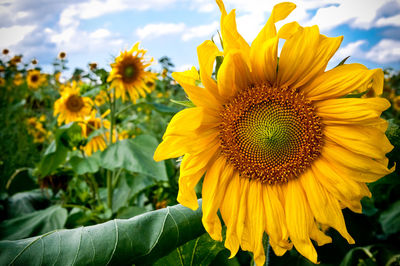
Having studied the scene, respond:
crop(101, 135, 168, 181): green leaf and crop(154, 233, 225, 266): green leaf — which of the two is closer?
crop(154, 233, 225, 266): green leaf

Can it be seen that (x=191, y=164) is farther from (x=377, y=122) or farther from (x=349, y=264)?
(x=349, y=264)

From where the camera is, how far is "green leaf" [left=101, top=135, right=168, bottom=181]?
1.85 meters

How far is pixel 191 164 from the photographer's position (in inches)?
32.6

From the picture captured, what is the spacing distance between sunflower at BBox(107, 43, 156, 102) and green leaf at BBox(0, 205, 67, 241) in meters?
1.07

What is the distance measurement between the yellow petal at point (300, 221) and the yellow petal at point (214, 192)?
19 centimetres

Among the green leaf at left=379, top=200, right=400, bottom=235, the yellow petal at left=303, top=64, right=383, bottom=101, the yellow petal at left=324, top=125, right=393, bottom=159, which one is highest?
the yellow petal at left=303, top=64, right=383, bottom=101

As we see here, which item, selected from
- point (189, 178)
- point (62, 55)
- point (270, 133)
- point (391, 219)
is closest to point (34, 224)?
point (189, 178)

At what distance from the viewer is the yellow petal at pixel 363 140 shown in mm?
752

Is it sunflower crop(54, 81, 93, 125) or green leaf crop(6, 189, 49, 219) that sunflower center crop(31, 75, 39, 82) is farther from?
green leaf crop(6, 189, 49, 219)

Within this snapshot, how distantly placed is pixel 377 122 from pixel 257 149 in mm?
355

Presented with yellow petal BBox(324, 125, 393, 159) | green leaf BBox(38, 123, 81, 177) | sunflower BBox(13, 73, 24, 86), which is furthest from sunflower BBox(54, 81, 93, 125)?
sunflower BBox(13, 73, 24, 86)

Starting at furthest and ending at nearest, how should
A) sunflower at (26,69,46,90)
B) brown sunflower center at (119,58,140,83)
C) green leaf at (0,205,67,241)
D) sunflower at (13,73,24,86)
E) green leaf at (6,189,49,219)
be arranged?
sunflower at (13,73,24,86)
sunflower at (26,69,46,90)
brown sunflower center at (119,58,140,83)
green leaf at (6,189,49,219)
green leaf at (0,205,67,241)

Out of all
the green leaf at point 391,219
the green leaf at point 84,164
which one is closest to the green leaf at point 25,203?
the green leaf at point 84,164

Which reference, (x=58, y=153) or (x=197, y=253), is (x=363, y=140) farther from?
(x=58, y=153)
